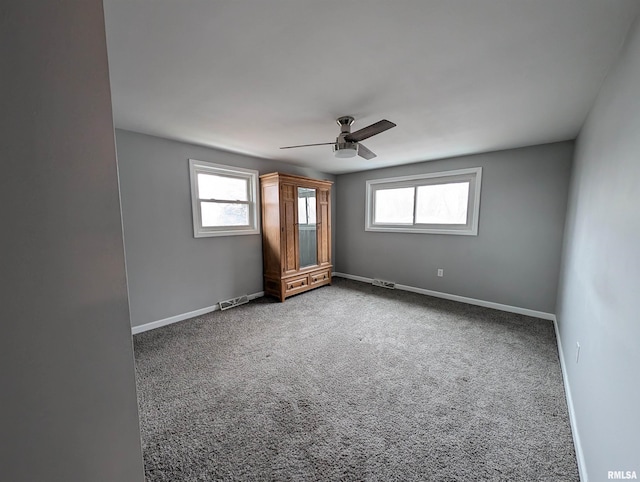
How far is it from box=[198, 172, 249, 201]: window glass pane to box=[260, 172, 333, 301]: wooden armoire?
1.06 ft

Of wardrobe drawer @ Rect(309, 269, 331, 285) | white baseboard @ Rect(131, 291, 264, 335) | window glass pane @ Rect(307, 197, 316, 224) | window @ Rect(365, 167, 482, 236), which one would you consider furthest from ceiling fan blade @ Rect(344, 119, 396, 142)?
white baseboard @ Rect(131, 291, 264, 335)

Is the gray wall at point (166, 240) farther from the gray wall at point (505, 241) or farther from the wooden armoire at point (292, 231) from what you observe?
the gray wall at point (505, 241)

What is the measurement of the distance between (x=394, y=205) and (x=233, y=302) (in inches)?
131

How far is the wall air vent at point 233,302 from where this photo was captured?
365 centimetres

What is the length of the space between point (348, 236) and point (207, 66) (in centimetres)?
416

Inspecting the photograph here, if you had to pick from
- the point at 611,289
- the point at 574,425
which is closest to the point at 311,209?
the point at 611,289

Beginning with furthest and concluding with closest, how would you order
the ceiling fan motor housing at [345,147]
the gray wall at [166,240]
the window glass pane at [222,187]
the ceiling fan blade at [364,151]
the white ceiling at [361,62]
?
the window glass pane at [222,187]
the gray wall at [166,240]
the ceiling fan blade at [364,151]
the ceiling fan motor housing at [345,147]
the white ceiling at [361,62]

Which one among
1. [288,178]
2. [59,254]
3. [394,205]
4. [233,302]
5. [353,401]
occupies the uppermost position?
[288,178]

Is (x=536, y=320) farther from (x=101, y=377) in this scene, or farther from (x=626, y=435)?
(x=101, y=377)

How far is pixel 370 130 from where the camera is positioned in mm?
2186

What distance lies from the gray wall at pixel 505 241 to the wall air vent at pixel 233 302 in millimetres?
2754

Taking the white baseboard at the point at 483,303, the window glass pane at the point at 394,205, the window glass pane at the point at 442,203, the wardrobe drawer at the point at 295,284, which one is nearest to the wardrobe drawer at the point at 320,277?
the wardrobe drawer at the point at 295,284

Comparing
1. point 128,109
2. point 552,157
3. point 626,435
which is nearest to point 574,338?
point 626,435

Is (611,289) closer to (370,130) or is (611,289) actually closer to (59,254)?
(370,130)
